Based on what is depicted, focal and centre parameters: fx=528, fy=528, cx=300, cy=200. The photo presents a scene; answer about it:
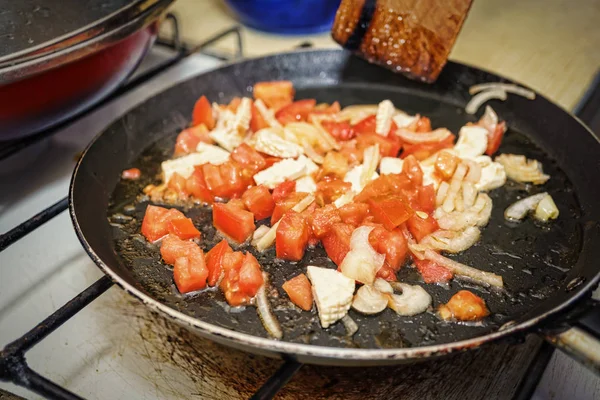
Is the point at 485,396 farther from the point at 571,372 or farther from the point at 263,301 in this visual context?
the point at 263,301

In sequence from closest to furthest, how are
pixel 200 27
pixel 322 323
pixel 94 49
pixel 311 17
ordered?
pixel 322 323 < pixel 94 49 < pixel 311 17 < pixel 200 27

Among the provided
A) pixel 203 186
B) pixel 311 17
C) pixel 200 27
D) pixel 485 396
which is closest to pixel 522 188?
pixel 485 396

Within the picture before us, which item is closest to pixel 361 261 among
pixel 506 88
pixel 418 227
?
pixel 418 227

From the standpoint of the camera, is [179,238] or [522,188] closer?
[179,238]

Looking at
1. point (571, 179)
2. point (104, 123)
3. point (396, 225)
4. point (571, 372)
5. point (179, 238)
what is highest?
point (571, 179)

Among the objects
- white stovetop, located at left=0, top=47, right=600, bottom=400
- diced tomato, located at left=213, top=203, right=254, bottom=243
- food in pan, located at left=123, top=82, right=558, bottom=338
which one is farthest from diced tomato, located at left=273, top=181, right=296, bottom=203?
white stovetop, located at left=0, top=47, right=600, bottom=400

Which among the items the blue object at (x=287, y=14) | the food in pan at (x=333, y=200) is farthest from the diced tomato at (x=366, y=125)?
the blue object at (x=287, y=14)

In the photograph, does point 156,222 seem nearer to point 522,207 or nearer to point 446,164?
point 446,164
